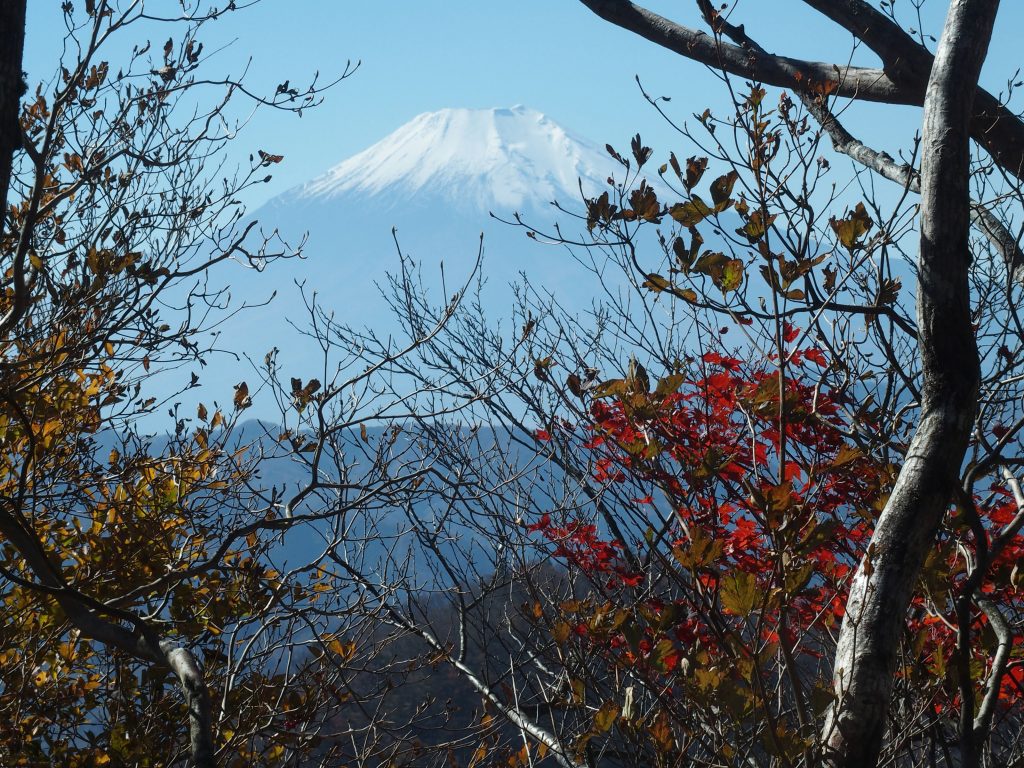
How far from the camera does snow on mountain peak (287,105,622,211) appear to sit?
16662 cm

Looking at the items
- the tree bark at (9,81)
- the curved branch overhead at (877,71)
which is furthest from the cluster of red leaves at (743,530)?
the tree bark at (9,81)

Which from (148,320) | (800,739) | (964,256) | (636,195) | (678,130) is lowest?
(800,739)

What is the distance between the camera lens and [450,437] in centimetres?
563

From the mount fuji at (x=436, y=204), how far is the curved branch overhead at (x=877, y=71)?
152m

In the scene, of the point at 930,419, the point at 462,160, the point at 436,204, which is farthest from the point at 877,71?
the point at 462,160

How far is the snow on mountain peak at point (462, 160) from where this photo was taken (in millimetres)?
166625

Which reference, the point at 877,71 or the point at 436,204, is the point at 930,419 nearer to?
the point at 877,71

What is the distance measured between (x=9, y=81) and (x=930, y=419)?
2.32 meters

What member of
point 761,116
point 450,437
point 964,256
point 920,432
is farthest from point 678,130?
point 450,437

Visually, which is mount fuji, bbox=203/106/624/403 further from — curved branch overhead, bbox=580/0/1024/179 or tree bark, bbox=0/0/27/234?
tree bark, bbox=0/0/27/234

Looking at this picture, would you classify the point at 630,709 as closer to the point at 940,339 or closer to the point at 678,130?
the point at 940,339

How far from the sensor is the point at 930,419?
1.92 m

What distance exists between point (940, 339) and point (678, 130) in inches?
41.0

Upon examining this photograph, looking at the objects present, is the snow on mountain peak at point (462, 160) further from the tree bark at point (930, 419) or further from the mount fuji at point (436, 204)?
the tree bark at point (930, 419)
